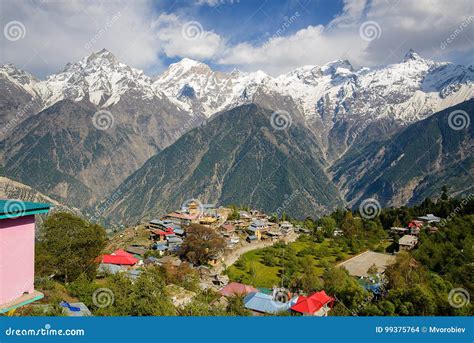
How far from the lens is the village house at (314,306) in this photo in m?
21.6

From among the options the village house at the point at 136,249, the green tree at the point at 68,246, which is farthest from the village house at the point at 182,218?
the green tree at the point at 68,246

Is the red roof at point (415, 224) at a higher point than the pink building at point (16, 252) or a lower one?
lower

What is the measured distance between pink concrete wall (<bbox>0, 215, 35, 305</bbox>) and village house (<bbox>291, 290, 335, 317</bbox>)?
705 inches

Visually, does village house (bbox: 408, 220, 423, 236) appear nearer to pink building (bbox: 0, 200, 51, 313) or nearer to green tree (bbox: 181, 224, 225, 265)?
green tree (bbox: 181, 224, 225, 265)

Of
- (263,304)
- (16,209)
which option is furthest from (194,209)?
(16,209)

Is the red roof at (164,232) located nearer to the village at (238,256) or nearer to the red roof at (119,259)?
the village at (238,256)

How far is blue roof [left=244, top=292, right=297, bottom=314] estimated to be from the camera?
22436 mm

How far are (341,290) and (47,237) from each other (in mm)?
16746

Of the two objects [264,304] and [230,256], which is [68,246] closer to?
[264,304]

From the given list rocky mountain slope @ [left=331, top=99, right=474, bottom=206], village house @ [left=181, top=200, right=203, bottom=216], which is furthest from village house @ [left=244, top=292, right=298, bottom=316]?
rocky mountain slope @ [left=331, top=99, right=474, bottom=206]

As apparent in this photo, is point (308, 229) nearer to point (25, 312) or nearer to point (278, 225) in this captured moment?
point (278, 225)

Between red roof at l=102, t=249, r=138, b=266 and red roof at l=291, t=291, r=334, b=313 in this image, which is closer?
red roof at l=291, t=291, r=334, b=313

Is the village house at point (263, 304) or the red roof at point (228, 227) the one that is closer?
the village house at point (263, 304)

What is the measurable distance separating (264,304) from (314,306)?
2753mm
